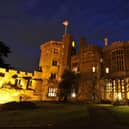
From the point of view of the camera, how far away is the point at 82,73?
148 ft

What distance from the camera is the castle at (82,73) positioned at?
39938 mm

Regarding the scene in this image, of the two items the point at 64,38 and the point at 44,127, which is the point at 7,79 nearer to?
the point at 64,38

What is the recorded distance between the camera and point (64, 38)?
51656mm

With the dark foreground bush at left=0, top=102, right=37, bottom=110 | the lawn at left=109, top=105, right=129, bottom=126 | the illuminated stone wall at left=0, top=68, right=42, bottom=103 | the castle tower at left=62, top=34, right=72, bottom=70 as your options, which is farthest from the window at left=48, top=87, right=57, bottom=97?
the lawn at left=109, top=105, right=129, bottom=126

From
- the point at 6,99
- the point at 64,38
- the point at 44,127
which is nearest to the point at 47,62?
the point at 64,38

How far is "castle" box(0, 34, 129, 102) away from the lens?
39938 mm

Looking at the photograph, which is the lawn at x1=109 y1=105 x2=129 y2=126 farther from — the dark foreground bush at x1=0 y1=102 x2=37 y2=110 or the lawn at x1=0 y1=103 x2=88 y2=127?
the dark foreground bush at x1=0 y1=102 x2=37 y2=110

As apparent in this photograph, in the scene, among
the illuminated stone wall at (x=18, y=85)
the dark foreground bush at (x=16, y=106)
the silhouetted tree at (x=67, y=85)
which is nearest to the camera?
the dark foreground bush at (x=16, y=106)

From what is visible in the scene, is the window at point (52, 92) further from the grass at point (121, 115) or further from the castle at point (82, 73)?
the grass at point (121, 115)

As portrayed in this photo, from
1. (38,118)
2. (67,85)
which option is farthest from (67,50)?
A: (38,118)

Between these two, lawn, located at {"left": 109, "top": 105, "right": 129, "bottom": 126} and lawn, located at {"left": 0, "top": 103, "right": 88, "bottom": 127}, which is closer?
lawn, located at {"left": 0, "top": 103, "right": 88, "bottom": 127}

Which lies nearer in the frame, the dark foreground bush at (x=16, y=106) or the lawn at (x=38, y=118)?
the lawn at (x=38, y=118)

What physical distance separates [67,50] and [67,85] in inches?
461

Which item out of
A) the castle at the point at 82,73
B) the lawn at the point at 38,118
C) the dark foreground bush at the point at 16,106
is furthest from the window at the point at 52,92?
the lawn at the point at 38,118
